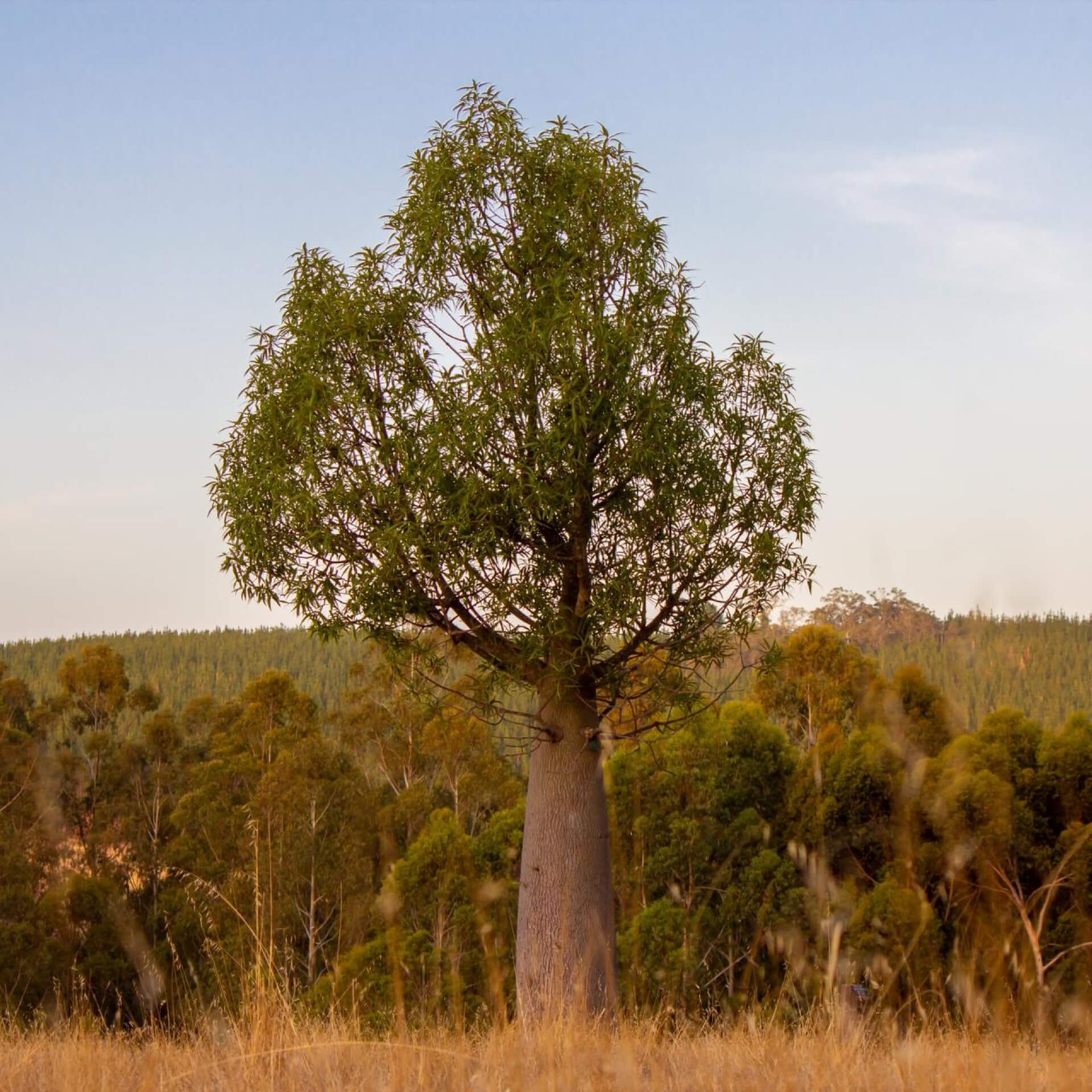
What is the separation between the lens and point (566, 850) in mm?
11414

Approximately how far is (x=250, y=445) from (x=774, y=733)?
2010 centimetres

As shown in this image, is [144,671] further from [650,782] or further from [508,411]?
[508,411]

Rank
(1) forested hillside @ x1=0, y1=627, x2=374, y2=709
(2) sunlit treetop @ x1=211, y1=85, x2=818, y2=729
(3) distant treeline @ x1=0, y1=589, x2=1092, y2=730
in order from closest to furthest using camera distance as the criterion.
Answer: (2) sunlit treetop @ x1=211, y1=85, x2=818, y2=729, (3) distant treeline @ x1=0, y1=589, x2=1092, y2=730, (1) forested hillside @ x1=0, y1=627, x2=374, y2=709

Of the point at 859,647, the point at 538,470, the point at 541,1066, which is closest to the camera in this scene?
the point at 541,1066

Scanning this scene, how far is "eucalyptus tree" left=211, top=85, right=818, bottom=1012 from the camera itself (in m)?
10.8

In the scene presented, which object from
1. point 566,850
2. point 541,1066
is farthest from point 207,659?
point 541,1066

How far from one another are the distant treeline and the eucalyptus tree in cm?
120

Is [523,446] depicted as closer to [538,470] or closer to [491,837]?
[538,470]

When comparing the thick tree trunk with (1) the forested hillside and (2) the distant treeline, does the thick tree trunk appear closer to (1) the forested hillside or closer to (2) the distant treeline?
(2) the distant treeline

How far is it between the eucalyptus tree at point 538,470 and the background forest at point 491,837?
1.46 meters

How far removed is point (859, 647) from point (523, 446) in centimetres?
4533

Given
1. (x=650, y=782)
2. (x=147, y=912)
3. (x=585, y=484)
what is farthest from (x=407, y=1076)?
(x=147, y=912)

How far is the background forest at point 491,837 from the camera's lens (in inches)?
826

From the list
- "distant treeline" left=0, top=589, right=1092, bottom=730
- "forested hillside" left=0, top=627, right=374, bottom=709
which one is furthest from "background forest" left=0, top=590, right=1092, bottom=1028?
"forested hillside" left=0, top=627, right=374, bottom=709
